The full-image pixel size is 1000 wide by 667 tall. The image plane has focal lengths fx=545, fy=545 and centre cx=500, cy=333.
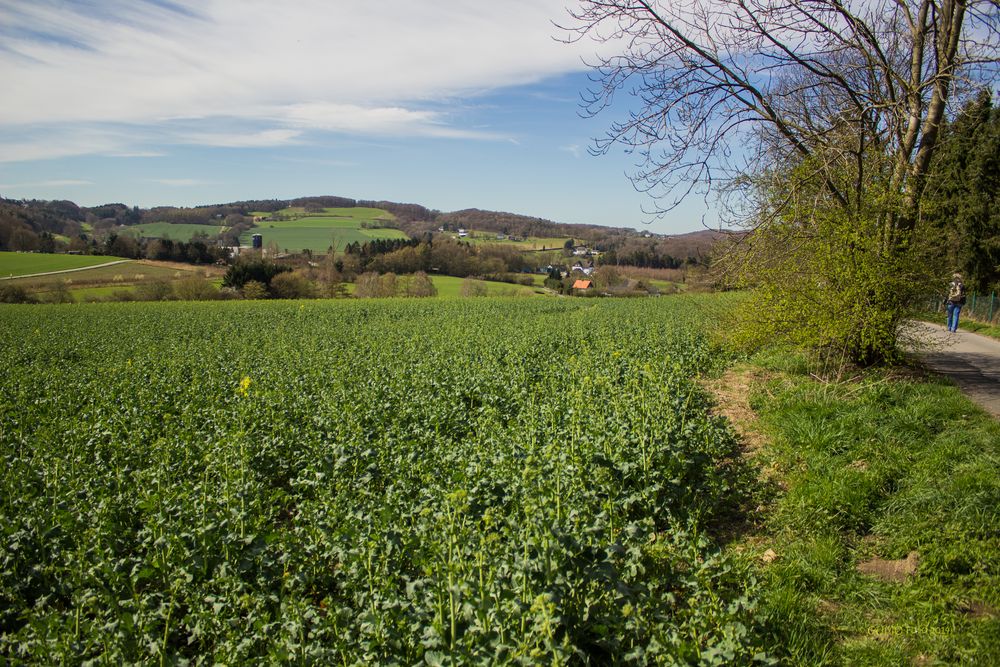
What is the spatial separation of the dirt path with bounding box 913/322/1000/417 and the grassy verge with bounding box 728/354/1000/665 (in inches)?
47.3

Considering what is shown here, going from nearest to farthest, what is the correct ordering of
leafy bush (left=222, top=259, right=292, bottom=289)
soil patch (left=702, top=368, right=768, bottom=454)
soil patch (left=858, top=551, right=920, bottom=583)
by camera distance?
soil patch (left=858, top=551, right=920, bottom=583) < soil patch (left=702, top=368, right=768, bottom=454) < leafy bush (left=222, top=259, right=292, bottom=289)

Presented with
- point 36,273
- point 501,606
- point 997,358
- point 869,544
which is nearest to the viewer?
point 501,606

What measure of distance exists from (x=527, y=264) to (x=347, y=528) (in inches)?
2912

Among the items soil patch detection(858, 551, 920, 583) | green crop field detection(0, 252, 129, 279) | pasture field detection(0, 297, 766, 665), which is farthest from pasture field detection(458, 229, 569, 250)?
soil patch detection(858, 551, 920, 583)

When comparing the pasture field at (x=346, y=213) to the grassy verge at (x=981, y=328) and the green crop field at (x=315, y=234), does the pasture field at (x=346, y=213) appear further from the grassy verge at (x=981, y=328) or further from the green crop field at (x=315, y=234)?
Result: the grassy verge at (x=981, y=328)

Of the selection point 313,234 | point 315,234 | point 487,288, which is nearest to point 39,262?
point 487,288

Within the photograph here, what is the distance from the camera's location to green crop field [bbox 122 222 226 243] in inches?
3844

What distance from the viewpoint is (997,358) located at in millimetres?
11844

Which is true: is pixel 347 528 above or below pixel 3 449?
above

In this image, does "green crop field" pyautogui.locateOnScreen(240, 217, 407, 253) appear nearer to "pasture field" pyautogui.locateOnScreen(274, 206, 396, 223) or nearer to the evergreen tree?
"pasture field" pyautogui.locateOnScreen(274, 206, 396, 223)

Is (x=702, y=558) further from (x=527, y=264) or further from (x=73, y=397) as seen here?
(x=527, y=264)

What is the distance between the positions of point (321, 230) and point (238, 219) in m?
19.1

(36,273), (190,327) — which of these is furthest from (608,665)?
(36,273)

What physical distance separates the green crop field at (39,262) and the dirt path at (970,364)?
65835 mm
